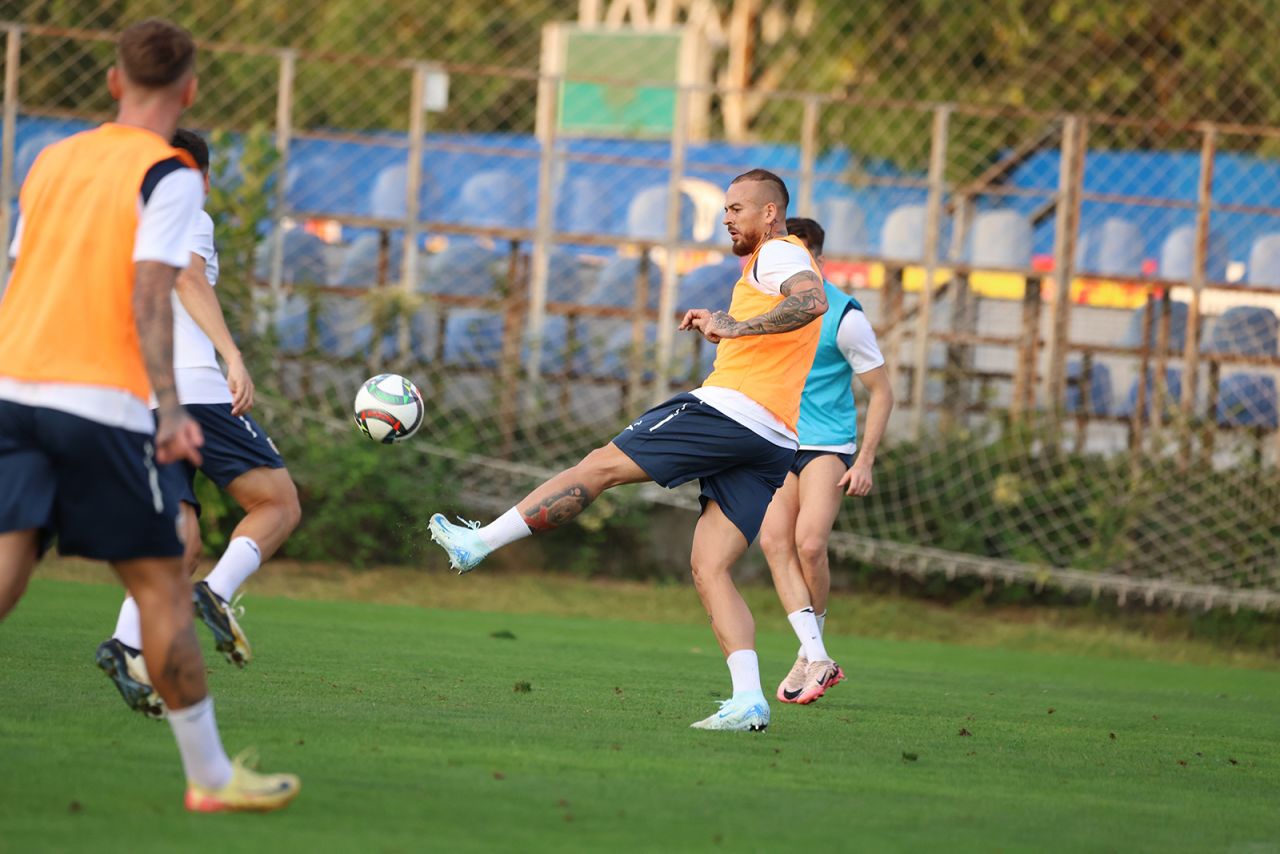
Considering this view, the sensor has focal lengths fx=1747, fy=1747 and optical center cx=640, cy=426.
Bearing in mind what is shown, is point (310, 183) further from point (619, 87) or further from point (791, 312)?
point (791, 312)

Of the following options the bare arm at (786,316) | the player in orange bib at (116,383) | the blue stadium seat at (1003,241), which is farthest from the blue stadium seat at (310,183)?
the player in orange bib at (116,383)

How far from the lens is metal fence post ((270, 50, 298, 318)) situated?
15.0 m

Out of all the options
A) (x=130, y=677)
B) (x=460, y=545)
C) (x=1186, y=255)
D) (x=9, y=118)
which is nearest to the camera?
(x=130, y=677)

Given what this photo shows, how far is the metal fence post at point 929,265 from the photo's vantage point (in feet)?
50.0

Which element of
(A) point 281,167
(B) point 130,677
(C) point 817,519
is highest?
(A) point 281,167

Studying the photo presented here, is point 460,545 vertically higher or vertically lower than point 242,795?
higher

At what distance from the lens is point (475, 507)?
49.7 feet

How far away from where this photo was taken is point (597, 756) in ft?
A: 19.6

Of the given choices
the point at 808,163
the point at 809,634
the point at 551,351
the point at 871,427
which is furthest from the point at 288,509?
the point at 808,163

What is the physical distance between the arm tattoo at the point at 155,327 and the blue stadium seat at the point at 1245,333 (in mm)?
12780

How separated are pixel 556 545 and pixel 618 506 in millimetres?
950

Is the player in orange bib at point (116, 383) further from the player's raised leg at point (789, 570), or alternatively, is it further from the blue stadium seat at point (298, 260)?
the blue stadium seat at point (298, 260)

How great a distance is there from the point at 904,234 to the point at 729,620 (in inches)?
379

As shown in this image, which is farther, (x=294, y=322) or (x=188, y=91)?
(x=294, y=322)
